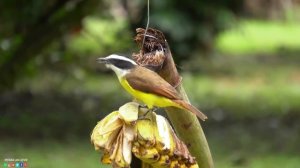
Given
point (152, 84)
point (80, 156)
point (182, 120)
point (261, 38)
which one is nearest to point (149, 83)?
point (152, 84)

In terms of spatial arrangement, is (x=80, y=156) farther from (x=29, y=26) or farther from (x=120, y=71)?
(x=120, y=71)

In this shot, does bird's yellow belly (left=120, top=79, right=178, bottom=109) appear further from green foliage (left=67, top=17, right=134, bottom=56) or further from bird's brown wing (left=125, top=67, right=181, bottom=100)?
green foliage (left=67, top=17, right=134, bottom=56)

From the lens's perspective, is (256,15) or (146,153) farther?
(256,15)

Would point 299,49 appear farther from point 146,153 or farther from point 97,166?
point 146,153

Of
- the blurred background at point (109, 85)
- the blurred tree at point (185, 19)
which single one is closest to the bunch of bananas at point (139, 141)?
the blurred background at point (109, 85)

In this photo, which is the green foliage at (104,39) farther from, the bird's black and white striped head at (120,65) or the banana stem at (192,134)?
the bird's black and white striped head at (120,65)

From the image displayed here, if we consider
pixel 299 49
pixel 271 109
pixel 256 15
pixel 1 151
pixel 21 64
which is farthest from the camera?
pixel 256 15

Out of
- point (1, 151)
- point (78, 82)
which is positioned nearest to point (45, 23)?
point (1, 151)

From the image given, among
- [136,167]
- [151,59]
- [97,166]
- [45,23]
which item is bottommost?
[136,167]

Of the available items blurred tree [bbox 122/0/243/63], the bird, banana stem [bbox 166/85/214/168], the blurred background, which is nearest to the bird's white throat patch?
the bird
